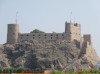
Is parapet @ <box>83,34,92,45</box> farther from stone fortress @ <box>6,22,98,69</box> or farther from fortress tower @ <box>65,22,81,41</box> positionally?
fortress tower @ <box>65,22,81,41</box>

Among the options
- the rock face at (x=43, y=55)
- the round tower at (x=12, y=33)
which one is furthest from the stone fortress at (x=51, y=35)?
the rock face at (x=43, y=55)

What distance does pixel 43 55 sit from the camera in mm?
106562

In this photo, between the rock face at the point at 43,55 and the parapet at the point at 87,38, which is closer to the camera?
the rock face at the point at 43,55

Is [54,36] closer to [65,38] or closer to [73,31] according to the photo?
[65,38]

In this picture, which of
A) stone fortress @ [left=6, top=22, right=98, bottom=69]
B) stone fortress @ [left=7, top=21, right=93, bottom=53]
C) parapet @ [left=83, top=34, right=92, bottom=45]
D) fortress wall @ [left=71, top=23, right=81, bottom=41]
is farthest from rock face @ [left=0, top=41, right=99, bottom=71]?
fortress wall @ [left=71, top=23, right=81, bottom=41]

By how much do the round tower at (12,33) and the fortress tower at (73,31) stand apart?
10551 mm

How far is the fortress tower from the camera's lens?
4247 inches

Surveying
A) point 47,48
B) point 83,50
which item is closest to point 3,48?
point 47,48

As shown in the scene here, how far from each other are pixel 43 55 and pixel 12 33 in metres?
8.47

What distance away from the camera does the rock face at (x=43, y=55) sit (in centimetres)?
10406

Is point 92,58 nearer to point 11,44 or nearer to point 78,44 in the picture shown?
point 78,44

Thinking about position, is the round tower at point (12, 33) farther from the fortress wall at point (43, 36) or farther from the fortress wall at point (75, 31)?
the fortress wall at point (75, 31)

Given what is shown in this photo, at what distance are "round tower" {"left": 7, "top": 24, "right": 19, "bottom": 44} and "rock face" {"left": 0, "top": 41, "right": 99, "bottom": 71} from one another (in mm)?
1309

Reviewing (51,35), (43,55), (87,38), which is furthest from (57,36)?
(87,38)
